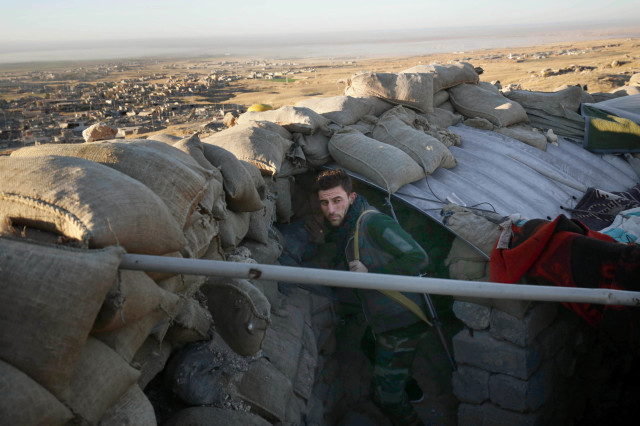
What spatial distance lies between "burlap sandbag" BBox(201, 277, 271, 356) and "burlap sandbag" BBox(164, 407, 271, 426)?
0.36m

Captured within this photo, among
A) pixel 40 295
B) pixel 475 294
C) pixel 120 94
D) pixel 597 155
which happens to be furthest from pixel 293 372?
pixel 120 94

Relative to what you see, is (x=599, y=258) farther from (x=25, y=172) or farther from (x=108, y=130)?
(x=108, y=130)

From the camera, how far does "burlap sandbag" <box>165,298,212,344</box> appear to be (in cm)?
220

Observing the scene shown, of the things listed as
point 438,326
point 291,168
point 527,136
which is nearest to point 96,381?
point 438,326

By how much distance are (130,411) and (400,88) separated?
4.69m

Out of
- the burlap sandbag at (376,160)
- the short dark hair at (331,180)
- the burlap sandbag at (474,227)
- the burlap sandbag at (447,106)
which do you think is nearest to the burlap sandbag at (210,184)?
the short dark hair at (331,180)

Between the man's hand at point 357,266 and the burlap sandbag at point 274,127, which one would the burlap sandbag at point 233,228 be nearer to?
the man's hand at point 357,266

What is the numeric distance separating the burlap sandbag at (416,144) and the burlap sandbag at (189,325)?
2.62 meters

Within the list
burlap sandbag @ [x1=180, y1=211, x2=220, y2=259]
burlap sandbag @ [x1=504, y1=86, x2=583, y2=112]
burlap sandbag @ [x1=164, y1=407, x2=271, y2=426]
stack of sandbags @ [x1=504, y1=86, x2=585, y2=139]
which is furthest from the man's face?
burlap sandbag @ [x1=504, y1=86, x2=583, y2=112]

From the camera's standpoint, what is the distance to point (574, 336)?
3.52 m

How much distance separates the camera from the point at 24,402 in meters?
1.26

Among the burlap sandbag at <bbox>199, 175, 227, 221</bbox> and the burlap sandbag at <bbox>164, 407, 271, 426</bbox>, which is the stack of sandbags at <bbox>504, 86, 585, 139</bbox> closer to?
the burlap sandbag at <bbox>199, 175, 227, 221</bbox>

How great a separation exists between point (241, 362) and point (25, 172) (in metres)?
1.36

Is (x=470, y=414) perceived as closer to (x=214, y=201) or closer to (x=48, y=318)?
(x=214, y=201)
